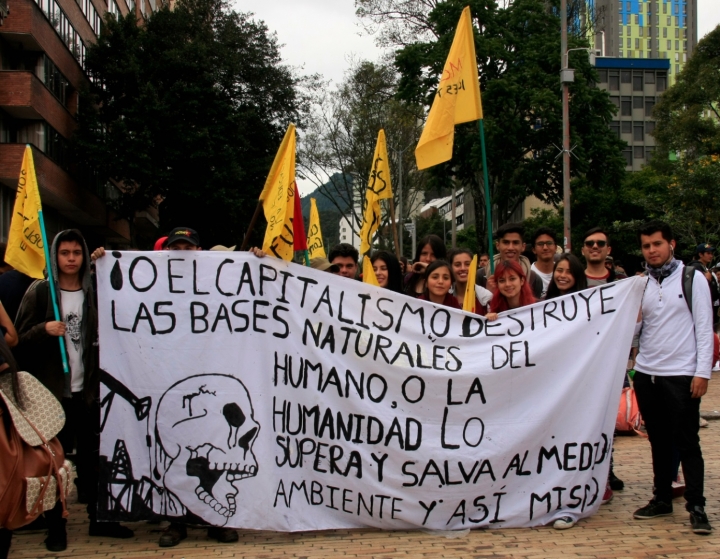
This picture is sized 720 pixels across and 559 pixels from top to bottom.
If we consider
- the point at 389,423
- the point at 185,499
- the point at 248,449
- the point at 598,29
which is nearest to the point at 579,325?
the point at 389,423

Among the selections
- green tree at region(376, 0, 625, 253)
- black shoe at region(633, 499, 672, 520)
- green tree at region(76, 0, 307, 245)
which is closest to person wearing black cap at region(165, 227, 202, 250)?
black shoe at region(633, 499, 672, 520)

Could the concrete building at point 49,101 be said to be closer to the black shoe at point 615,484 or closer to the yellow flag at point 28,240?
the yellow flag at point 28,240

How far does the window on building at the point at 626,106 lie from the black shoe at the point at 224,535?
77111 millimetres

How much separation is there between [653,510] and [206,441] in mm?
2909

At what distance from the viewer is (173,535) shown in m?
4.70

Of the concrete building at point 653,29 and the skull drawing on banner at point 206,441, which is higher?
the concrete building at point 653,29

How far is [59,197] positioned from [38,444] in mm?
23701

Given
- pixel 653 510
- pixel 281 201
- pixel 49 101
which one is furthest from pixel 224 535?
pixel 49 101

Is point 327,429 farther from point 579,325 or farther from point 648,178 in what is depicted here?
point 648,178

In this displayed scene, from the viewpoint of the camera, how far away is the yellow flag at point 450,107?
6.43 meters

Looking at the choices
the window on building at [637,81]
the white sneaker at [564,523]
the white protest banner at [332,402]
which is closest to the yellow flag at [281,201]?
the white protest banner at [332,402]

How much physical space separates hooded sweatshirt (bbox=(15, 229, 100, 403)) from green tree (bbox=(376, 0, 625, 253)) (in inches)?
814

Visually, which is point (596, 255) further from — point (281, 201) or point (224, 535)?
point (224, 535)

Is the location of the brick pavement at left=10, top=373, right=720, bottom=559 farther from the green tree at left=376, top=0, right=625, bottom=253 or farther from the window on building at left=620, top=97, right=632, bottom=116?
the window on building at left=620, top=97, right=632, bottom=116
